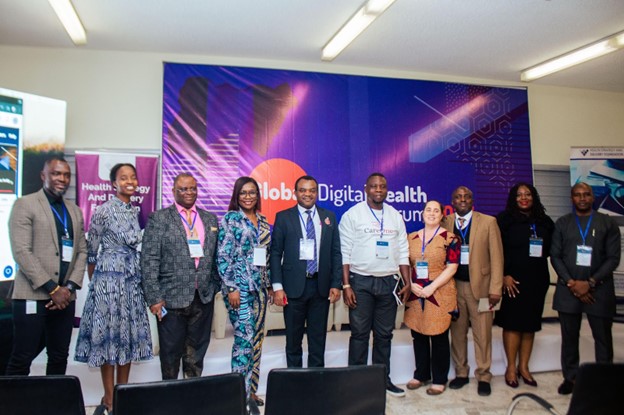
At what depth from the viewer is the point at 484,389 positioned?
136 inches

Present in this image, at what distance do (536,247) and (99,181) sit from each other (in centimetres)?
417

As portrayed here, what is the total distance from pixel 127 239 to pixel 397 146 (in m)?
3.66

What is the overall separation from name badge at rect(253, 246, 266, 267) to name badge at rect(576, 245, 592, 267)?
98.6 inches

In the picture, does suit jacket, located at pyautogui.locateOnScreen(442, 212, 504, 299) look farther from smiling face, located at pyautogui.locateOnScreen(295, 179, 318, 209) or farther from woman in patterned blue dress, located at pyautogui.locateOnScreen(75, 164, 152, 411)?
woman in patterned blue dress, located at pyautogui.locateOnScreen(75, 164, 152, 411)

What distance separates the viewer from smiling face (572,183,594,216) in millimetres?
3535

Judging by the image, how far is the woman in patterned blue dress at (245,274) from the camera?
9.34 ft

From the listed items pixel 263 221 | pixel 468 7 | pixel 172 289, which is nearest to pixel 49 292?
pixel 172 289

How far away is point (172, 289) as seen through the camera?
8.97 feet

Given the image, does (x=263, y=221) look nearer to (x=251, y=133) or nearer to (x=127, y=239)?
(x=127, y=239)

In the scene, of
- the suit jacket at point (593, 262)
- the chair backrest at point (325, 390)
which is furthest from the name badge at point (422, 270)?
the chair backrest at point (325, 390)

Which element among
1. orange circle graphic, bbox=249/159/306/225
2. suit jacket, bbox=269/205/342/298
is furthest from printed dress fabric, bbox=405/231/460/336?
orange circle graphic, bbox=249/159/306/225

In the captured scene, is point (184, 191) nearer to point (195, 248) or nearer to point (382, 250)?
point (195, 248)

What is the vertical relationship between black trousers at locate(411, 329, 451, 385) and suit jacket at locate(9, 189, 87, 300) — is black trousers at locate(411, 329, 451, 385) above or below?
below

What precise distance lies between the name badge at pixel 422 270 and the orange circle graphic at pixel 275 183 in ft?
6.72
